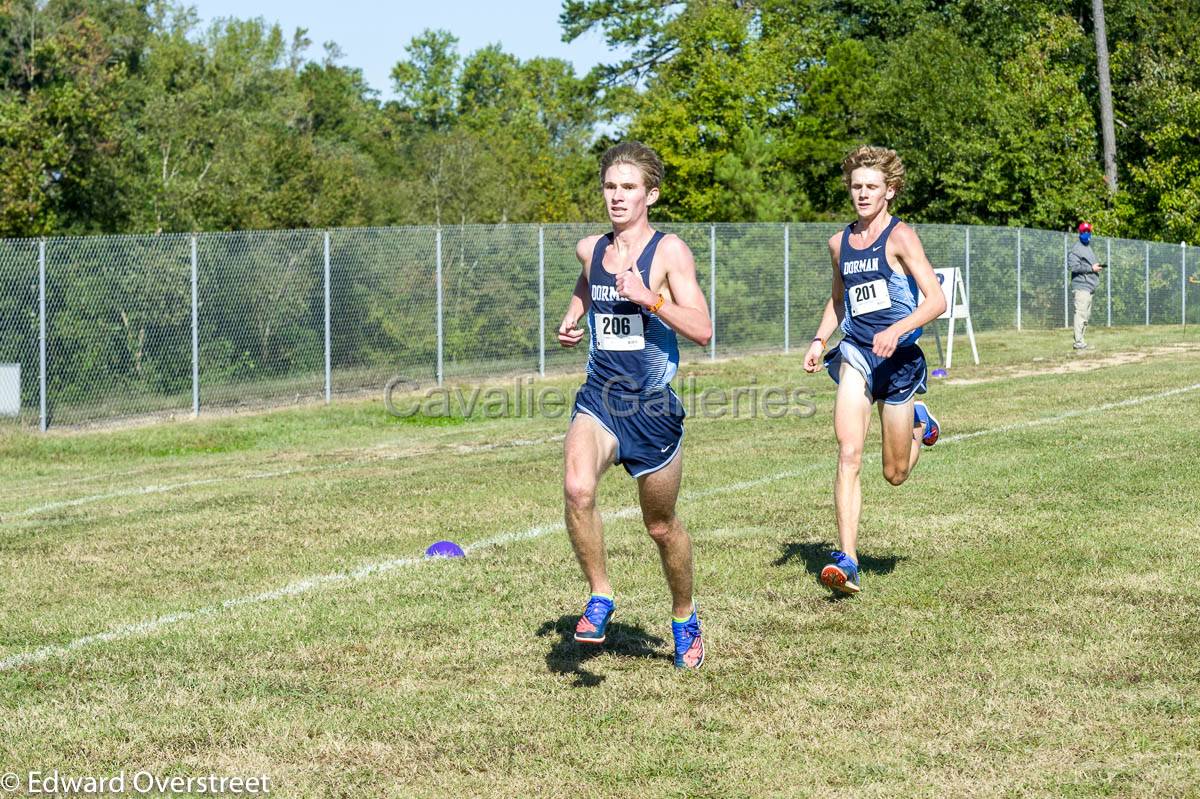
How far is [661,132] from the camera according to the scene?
40125mm

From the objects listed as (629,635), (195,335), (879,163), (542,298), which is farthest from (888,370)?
(542,298)

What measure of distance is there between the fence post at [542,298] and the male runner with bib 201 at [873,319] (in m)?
14.8

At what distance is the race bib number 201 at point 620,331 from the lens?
18.9 ft

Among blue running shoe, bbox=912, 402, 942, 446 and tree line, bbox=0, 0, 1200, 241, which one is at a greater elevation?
tree line, bbox=0, 0, 1200, 241

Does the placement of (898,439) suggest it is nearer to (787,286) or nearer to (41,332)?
(41,332)

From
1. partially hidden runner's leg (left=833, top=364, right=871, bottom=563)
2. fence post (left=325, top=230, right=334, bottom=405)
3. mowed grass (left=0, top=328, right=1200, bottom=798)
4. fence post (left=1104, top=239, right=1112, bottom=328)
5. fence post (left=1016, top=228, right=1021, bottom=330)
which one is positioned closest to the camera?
mowed grass (left=0, top=328, right=1200, bottom=798)

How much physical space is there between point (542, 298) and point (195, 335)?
6.24 meters

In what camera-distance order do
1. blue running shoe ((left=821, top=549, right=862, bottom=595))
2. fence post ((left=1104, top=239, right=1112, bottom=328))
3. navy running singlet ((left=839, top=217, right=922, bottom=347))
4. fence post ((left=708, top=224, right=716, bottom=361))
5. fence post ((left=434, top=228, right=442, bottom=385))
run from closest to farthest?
blue running shoe ((left=821, top=549, right=862, bottom=595)) < navy running singlet ((left=839, top=217, right=922, bottom=347)) < fence post ((left=434, top=228, right=442, bottom=385)) < fence post ((left=708, top=224, right=716, bottom=361)) < fence post ((left=1104, top=239, right=1112, bottom=328))

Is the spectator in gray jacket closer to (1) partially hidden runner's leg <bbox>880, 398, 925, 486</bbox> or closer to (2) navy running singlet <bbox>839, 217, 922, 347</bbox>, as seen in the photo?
(1) partially hidden runner's leg <bbox>880, 398, 925, 486</bbox>

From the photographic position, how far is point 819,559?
26.0 ft

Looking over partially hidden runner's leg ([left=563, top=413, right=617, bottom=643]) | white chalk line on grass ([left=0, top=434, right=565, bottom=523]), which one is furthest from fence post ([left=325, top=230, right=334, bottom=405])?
partially hidden runner's leg ([left=563, top=413, right=617, bottom=643])

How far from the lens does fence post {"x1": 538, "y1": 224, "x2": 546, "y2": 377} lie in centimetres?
2248

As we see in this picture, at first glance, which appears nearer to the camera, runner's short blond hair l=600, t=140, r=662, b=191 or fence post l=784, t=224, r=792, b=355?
runner's short blond hair l=600, t=140, r=662, b=191

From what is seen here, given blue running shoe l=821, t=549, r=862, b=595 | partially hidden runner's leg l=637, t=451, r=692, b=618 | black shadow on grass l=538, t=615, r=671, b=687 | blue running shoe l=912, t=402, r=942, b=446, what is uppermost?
blue running shoe l=912, t=402, r=942, b=446
